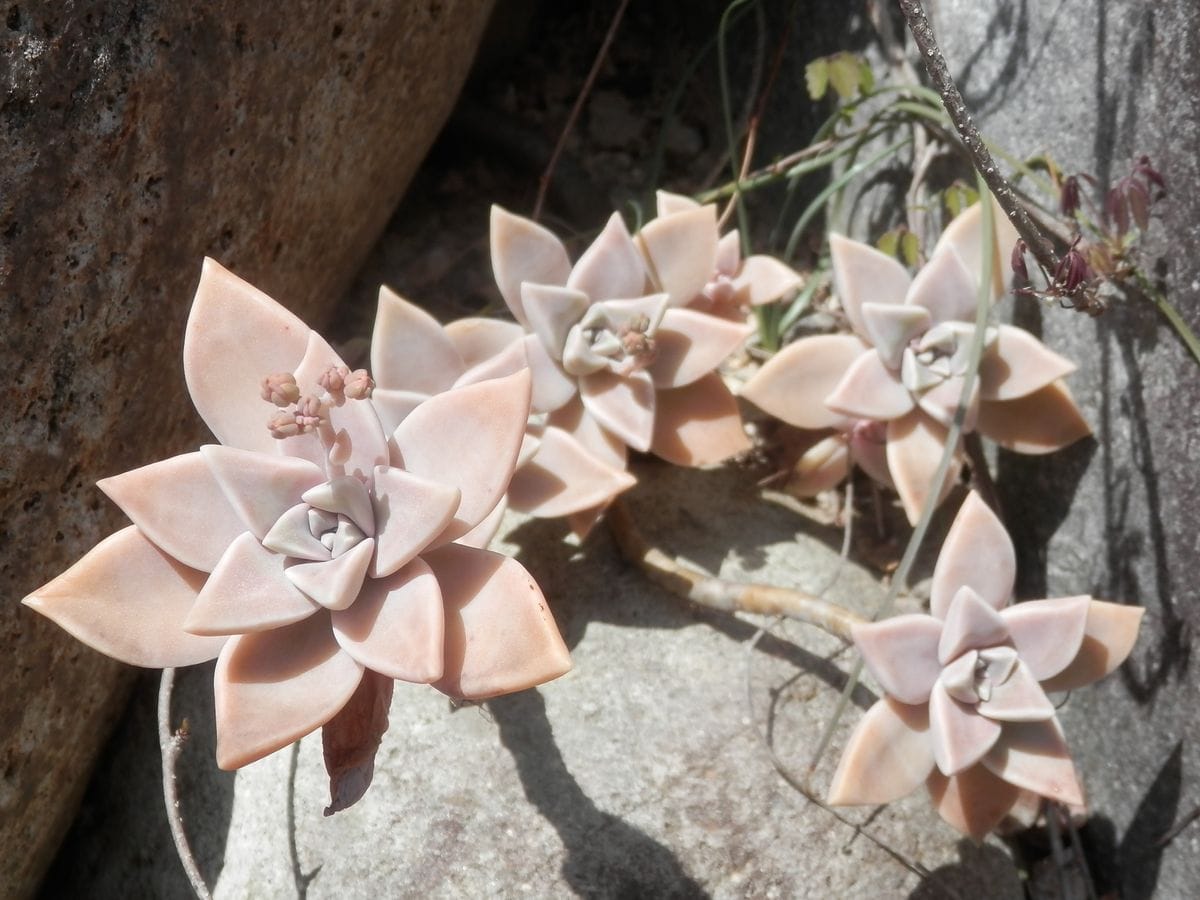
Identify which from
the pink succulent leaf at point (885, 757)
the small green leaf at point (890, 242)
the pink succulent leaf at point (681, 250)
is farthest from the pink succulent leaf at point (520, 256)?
the pink succulent leaf at point (885, 757)

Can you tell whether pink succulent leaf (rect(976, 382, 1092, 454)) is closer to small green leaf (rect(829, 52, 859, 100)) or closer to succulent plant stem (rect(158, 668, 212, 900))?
small green leaf (rect(829, 52, 859, 100))

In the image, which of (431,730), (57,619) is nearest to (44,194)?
(57,619)

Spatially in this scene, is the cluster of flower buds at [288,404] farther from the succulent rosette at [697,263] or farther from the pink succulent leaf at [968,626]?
the pink succulent leaf at [968,626]

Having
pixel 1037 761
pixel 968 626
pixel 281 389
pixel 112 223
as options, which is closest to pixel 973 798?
pixel 1037 761

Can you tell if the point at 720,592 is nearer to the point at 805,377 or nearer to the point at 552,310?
the point at 805,377

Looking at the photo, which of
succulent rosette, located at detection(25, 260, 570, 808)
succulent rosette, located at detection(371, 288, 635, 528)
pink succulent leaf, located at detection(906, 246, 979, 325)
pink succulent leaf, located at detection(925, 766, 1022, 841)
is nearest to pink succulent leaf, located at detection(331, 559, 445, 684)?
succulent rosette, located at detection(25, 260, 570, 808)

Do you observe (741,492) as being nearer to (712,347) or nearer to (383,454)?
(712,347)
